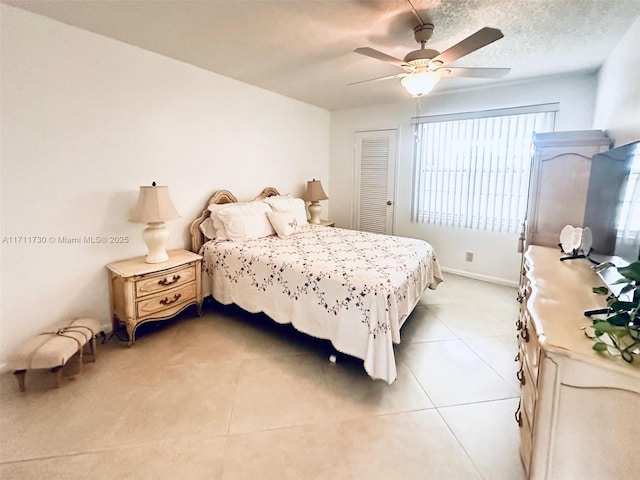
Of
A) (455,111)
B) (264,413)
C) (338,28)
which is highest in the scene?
(338,28)

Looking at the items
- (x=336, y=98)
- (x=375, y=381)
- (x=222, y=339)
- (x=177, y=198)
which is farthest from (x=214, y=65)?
(x=375, y=381)

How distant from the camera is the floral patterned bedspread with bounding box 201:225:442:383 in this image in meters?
2.17

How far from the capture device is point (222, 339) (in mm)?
2820

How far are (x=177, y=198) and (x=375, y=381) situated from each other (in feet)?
8.70

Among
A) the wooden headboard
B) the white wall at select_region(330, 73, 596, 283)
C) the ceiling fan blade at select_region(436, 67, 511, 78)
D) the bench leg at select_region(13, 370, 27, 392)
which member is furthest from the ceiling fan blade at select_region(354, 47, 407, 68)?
the bench leg at select_region(13, 370, 27, 392)

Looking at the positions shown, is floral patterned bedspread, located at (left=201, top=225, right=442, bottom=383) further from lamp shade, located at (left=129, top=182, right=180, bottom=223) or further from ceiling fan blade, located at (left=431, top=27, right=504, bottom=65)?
ceiling fan blade, located at (left=431, top=27, right=504, bottom=65)

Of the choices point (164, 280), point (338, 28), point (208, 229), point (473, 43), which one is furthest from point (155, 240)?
point (473, 43)

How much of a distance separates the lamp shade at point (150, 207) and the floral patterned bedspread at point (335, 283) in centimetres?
69

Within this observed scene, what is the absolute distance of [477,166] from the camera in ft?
13.7

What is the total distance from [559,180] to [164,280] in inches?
139

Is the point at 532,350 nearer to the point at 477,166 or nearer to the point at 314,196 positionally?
the point at 477,166

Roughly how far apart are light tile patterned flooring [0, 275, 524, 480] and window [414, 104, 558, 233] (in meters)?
Result: 1.90

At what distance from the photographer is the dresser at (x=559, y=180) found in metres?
2.48

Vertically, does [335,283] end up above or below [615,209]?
below
